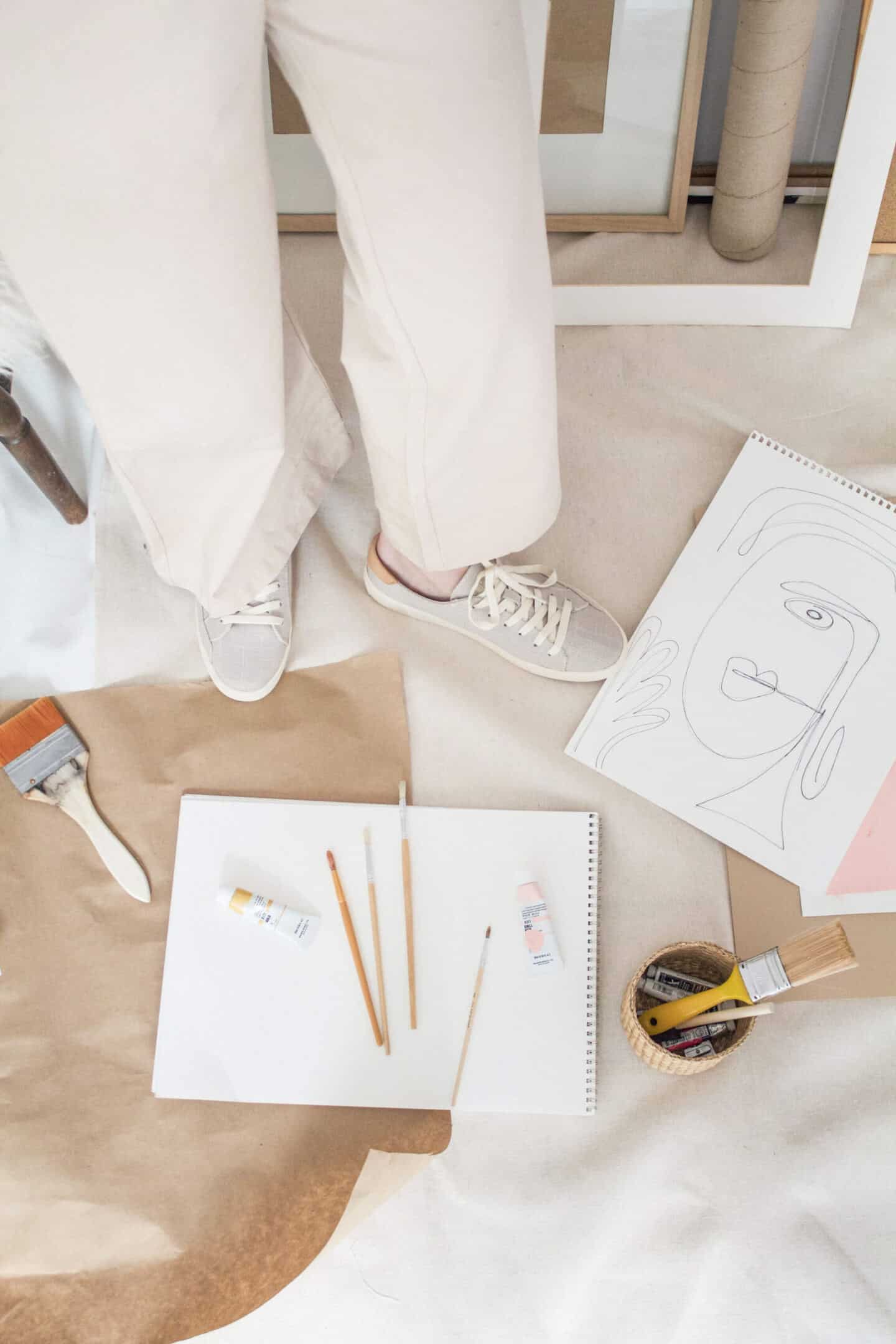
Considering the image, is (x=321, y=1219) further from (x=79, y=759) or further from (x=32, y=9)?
(x=32, y=9)

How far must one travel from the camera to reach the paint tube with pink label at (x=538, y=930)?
85cm

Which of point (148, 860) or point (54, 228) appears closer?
point (54, 228)

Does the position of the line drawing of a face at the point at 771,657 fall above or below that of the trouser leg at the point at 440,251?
below

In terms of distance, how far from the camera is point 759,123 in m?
0.99

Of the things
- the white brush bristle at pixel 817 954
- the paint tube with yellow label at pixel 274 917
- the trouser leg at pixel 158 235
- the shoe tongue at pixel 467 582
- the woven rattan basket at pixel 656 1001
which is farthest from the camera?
the shoe tongue at pixel 467 582

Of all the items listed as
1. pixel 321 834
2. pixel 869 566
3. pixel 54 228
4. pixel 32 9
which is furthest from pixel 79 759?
pixel 869 566

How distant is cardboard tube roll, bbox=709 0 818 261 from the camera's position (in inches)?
36.4

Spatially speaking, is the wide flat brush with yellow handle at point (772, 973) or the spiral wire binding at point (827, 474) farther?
the spiral wire binding at point (827, 474)

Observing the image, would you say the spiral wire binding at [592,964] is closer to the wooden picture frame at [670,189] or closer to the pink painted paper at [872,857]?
the pink painted paper at [872,857]

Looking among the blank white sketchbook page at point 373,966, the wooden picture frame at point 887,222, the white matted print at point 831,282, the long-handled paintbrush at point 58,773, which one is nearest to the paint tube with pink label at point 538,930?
the blank white sketchbook page at point 373,966

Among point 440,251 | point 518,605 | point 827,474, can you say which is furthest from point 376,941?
point 827,474

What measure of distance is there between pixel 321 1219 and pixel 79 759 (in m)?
0.45

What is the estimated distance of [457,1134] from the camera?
83 cm

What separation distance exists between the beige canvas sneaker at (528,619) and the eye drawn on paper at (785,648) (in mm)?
95
